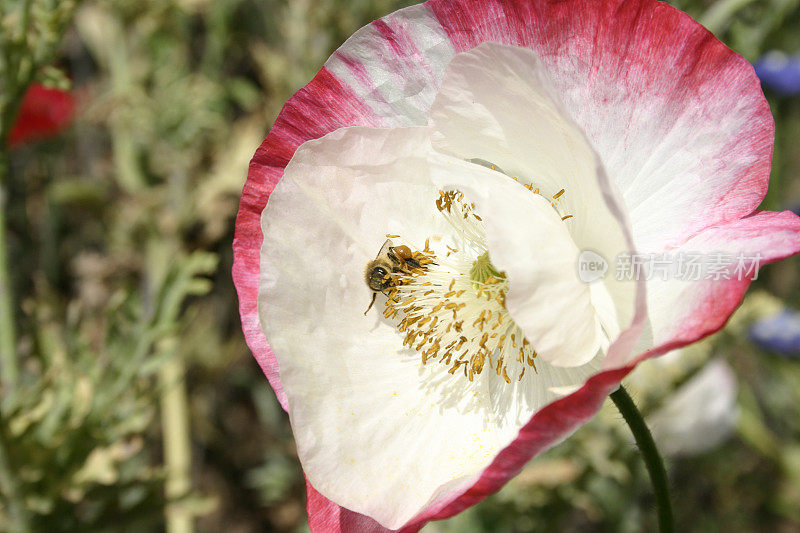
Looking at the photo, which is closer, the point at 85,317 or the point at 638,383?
the point at 638,383

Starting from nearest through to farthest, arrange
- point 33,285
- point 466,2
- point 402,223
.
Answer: point 466,2 < point 402,223 < point 33,285

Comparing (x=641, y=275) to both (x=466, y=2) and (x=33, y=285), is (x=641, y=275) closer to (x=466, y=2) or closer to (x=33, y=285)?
(x=466, y=2)

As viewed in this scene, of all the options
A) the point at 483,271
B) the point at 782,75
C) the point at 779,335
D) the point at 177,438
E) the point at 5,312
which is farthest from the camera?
the point at 779,335

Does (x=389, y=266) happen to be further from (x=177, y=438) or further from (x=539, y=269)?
(x=177, y=438)

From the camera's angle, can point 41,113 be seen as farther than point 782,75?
Yes

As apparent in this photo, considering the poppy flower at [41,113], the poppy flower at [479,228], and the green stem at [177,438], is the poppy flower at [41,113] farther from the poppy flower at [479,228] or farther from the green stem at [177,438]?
the poppy flower at [479,228]

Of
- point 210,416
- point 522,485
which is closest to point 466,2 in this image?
point 522,485

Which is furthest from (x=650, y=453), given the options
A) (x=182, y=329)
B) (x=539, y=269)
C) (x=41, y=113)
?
(x=41, y=113)
